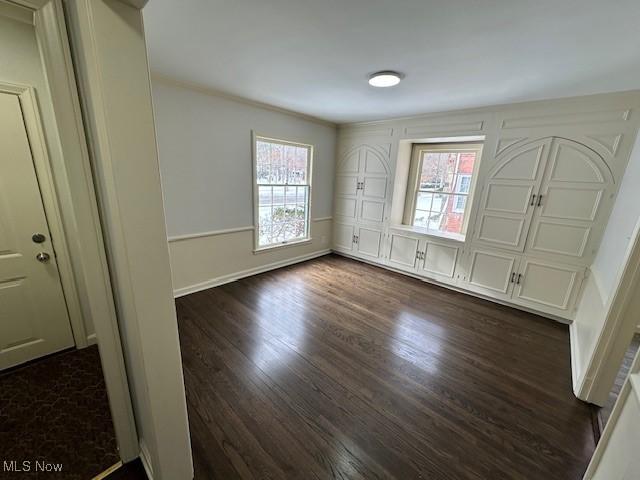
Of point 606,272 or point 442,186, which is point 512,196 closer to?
point 442,186

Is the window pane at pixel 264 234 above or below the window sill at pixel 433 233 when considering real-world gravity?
below

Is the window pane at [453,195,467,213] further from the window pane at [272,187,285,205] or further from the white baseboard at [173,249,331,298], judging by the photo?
the window pane at [272,187,285,205]

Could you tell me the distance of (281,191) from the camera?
3.92m

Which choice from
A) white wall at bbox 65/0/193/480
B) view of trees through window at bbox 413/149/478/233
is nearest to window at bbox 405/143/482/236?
view of trees through window at bbox 413/149/478/233

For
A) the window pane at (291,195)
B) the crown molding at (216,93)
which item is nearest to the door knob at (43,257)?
the crown molding at (216,93)

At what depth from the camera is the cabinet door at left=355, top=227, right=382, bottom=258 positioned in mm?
4348

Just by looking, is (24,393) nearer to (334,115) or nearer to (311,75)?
(311,75)

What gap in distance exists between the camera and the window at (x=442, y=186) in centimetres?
360

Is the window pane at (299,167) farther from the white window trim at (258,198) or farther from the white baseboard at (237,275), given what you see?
→ the white baseboard at (237,275)

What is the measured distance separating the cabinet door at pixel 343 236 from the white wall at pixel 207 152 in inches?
72.7

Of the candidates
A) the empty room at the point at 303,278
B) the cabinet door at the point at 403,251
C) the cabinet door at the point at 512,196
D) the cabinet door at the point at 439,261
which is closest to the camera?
the empty room at the point at 303,278

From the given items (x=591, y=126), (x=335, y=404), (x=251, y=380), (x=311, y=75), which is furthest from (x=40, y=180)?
(x=591, y=126)

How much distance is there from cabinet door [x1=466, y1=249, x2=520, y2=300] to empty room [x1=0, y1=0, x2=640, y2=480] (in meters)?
0.03

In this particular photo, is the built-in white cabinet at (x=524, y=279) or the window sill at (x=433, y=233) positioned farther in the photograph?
the window sill at (x=433, y=233)
